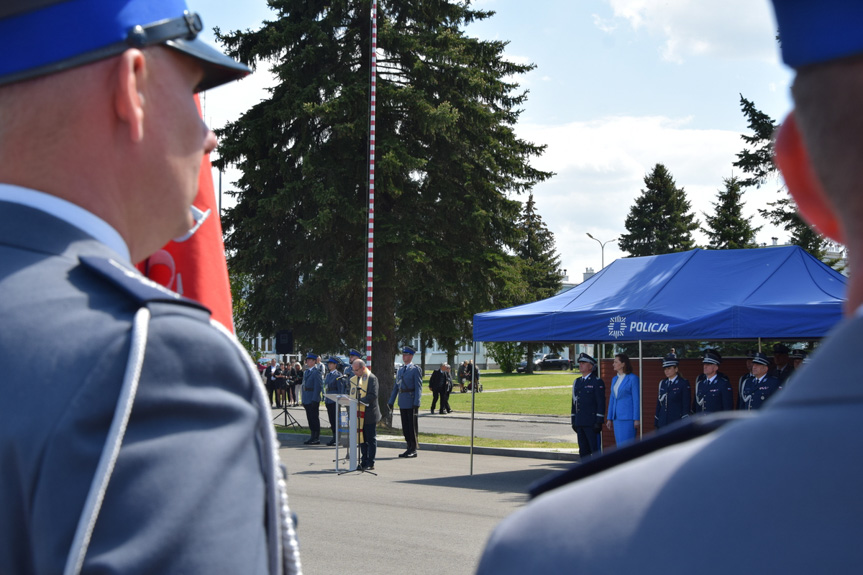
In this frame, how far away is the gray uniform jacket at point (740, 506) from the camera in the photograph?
0.59m

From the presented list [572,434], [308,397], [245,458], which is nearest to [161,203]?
[245,458]

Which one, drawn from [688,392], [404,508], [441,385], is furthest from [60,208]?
[441,385]

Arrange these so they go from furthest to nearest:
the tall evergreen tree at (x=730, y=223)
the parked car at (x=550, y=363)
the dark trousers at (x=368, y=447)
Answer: the parked car at (x=550, y=363)
the tall evergreen tree at (x=730, y=223)
the dark trousers at (x=368, y=447)

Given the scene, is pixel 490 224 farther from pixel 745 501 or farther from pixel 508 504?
pixel 745 501

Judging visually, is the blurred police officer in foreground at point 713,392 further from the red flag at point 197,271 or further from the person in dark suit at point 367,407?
the red flag at point 197,271

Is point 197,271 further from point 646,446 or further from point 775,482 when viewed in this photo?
point 775,482

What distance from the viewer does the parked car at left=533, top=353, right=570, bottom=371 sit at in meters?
76.8

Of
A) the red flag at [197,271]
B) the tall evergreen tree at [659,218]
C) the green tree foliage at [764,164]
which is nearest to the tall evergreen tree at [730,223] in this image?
the tall evergreen tree at [659,218]

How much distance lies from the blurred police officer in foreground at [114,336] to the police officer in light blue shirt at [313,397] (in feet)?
64.3

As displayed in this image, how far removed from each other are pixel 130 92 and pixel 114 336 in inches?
13.7

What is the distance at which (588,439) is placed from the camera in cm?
1521

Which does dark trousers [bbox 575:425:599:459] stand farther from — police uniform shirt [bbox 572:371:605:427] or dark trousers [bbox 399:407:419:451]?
dark trousers [bbox 399:407:419:451]

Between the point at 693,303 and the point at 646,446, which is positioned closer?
the point at 646,446

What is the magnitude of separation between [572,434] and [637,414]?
8.57 metres
